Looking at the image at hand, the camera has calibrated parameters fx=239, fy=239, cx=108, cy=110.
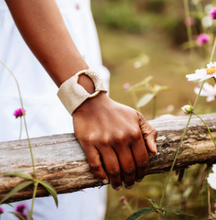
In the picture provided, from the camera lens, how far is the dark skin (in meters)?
0.44

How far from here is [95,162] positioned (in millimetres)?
436

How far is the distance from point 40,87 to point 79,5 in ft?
1.03

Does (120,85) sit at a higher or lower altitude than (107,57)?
lower

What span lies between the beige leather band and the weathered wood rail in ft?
0.24

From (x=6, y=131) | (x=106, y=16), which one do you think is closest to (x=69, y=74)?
(x=6, y=131)

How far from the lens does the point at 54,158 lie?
446mm

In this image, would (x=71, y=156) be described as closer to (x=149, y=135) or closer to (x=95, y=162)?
(x=95, y=162)

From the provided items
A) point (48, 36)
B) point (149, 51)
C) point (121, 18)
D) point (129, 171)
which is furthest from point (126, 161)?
point (121, 18)

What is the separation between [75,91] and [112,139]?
0.12 m

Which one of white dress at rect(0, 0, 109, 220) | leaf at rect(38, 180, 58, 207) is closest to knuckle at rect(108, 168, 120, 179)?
leaf at rect(38, 180, 58, 207)

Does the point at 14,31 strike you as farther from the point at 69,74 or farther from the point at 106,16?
the point at 106,16

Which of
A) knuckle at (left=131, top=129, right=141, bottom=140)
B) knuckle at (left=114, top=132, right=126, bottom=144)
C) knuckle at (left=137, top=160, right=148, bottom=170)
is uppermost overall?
knuckle at (left=131, top=129, right=141, bottom=140)

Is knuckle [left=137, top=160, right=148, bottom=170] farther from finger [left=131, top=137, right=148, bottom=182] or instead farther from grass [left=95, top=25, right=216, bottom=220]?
grass [left=95, top=25, right=216, bottom=220]

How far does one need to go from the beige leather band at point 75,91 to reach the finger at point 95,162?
92 millimetres
